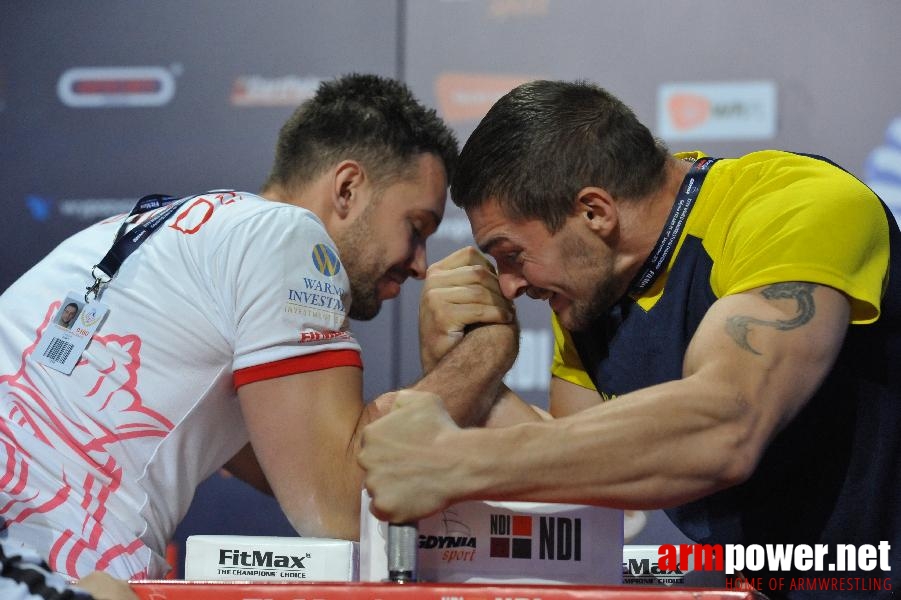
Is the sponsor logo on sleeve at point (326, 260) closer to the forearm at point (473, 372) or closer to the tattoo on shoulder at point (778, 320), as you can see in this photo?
the forearm at point (473, 372)

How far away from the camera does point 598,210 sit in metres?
1.58

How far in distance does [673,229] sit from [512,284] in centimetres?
27

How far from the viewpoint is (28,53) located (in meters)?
3.26

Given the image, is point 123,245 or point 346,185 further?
point 346,185

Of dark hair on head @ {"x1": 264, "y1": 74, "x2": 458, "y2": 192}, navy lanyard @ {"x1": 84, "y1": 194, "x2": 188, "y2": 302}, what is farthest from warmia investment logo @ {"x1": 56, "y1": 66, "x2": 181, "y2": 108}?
navy lanyard @ {"x1": 84, "y1": 194, "x2": 188, "y2": 302}

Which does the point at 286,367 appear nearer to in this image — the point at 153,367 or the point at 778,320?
the point at 153,367

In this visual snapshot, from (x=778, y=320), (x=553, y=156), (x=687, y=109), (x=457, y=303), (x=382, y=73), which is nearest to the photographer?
(x=778, y=320)

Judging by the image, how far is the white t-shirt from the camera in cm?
143

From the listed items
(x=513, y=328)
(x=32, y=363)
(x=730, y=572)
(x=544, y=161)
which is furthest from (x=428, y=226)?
(x=730, y=572)

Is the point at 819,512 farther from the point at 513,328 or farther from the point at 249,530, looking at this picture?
the point at 249,530

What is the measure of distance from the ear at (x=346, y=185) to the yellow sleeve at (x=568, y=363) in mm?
444

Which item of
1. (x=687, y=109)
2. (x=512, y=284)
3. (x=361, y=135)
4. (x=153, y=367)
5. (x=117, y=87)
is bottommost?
(x=153, y=367)

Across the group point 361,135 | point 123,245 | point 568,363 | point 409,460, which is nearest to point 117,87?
point 361,135

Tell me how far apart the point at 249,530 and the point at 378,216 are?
1.52 metres
